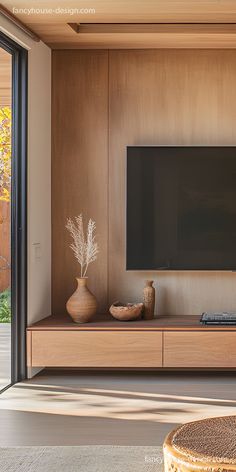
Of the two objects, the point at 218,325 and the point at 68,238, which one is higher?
the point at 68,238

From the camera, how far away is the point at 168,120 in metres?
5.77

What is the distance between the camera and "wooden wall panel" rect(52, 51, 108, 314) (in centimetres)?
582

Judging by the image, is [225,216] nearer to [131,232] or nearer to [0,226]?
[131,232]

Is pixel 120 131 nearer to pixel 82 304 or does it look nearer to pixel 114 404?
pixel 82 304

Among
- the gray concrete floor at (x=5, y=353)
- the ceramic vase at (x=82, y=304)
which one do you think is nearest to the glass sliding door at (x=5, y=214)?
the gray concrete floor at (x=5, y=353)

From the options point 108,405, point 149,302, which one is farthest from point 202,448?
point 149,302

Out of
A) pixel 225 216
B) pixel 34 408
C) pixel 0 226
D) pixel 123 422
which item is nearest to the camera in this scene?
pixel 123 422

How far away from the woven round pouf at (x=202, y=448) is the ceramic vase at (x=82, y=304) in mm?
2532

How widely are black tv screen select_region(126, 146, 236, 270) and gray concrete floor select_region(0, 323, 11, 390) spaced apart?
1.07 meters

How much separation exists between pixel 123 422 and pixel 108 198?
2137mm

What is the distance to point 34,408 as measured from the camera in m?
4.47

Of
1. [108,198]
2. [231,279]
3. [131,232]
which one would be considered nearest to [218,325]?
[231,279]

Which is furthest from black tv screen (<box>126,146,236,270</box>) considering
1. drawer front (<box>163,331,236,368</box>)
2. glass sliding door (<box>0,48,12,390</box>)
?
glass sliding door (<box>0,48,12,390</box>)

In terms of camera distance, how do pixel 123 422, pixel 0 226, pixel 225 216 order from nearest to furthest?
pixel 123 422 → pixel 0 226 → pixel 225 216
